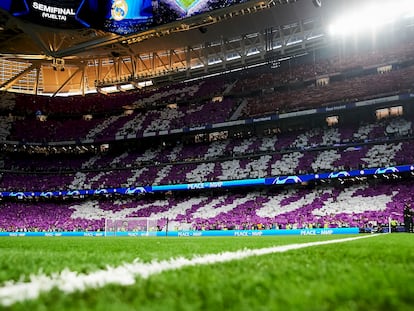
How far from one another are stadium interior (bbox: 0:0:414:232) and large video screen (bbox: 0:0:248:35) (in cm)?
80

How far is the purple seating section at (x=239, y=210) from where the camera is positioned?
30672 mm

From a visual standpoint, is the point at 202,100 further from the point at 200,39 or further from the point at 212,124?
the point at 200,39

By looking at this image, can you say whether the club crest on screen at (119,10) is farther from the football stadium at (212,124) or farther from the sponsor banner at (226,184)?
the sponsor banner at (226,184)

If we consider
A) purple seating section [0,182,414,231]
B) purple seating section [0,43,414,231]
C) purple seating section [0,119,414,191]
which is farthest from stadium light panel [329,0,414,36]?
purple seating section [0,182,414,231]

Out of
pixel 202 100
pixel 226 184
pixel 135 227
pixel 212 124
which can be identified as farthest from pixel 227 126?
pixel 135 227

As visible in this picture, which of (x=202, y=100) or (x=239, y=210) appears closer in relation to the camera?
(x=239, y=210)

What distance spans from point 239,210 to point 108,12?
20716 millimetres

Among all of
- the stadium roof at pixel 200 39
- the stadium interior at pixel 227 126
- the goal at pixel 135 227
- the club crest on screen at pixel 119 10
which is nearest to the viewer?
the club crest on screen at pixel 119 10

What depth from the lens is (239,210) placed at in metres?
36.8

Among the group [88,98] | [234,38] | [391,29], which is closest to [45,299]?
[234,38]

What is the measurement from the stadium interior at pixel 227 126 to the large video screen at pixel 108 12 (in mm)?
795

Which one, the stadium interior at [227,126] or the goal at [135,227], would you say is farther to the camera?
the stadium interior at [227,126]

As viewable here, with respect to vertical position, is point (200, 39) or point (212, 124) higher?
point (200, 39)

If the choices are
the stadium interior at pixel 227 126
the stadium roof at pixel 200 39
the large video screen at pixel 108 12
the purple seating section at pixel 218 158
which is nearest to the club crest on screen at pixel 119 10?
the large video screen at pixel 108 12
